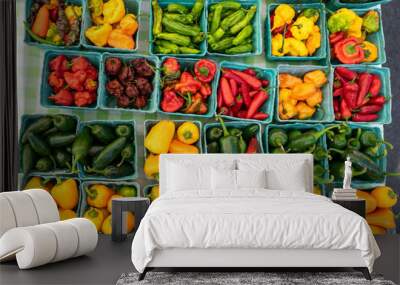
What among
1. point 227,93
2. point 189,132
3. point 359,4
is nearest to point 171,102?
point 189,132

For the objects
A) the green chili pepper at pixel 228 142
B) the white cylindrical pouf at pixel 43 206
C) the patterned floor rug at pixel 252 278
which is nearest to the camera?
the patterned floor rug at pixel 252 278

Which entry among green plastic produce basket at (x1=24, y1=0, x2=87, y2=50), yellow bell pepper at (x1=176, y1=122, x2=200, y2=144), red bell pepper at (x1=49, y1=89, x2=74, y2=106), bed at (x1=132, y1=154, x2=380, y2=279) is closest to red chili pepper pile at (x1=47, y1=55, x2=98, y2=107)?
red bell pepper at (x1=49, y1=89, x2=74, y2=106)

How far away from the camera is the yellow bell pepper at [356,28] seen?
720cm

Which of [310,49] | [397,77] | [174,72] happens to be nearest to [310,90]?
[310,49]

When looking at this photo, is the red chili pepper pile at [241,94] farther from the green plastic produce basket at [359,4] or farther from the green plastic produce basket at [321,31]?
the green plastic produce basket at [359,4]

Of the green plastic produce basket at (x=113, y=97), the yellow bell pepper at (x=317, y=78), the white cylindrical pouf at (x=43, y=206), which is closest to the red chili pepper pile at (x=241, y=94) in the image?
the yellow bell pepper at (x=317, y=78)

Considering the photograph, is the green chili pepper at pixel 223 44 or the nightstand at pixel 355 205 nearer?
the nightstand at pixel 355 205

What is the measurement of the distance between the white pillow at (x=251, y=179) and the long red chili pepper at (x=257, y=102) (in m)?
0.90

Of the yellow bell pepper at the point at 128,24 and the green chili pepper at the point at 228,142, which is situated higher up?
the yellow bell pepper at the point at 128,24

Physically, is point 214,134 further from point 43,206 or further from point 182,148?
point 43,206

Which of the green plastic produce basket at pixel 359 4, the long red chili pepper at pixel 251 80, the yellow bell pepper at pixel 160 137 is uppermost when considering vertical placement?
the green plastic produce basket at pixel 359 4

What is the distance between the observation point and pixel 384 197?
7.18m

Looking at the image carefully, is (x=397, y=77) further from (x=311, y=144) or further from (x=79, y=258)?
(x=79, y=258)

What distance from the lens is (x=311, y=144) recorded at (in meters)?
7.12
